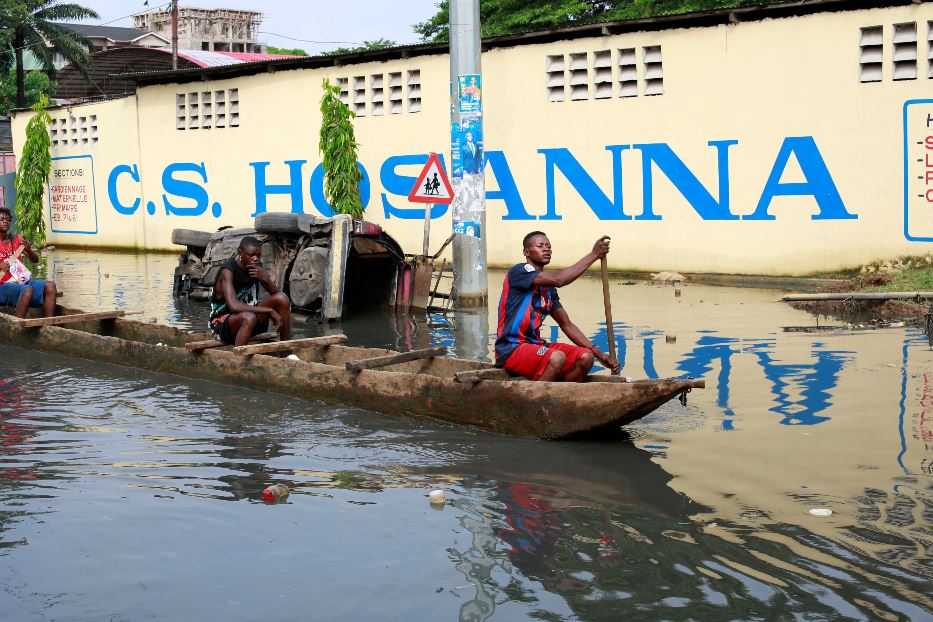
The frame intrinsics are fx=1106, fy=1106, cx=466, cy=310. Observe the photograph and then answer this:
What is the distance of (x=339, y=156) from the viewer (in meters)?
20.6

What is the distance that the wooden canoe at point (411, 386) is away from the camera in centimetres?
716

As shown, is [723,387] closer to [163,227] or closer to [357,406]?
[357,406]

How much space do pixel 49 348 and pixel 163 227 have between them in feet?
46.8

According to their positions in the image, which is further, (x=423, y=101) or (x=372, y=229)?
(x=423, y=101)

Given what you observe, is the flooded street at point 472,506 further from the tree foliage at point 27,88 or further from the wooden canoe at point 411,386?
the tree foliage at point 27,88

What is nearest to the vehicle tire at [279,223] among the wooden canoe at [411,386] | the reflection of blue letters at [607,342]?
the wooden canoe at [411,386]

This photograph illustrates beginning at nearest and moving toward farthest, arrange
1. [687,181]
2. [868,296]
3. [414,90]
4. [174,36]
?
1. [868,296]
2. [687,181]
3. [414,90]
4. [174,36]

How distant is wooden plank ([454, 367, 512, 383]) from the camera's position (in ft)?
25.2

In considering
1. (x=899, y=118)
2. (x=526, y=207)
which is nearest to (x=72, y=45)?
(x=526, y=207)

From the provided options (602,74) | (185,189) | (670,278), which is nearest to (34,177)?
(185,189)

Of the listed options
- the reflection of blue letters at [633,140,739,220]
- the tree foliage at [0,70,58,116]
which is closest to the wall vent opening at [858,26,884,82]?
the reflection of blue letters at [633,140,739,220]

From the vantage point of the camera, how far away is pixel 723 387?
9.13 m

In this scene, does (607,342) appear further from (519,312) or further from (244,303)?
(244,303)

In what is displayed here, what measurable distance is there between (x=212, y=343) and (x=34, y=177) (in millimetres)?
19698
